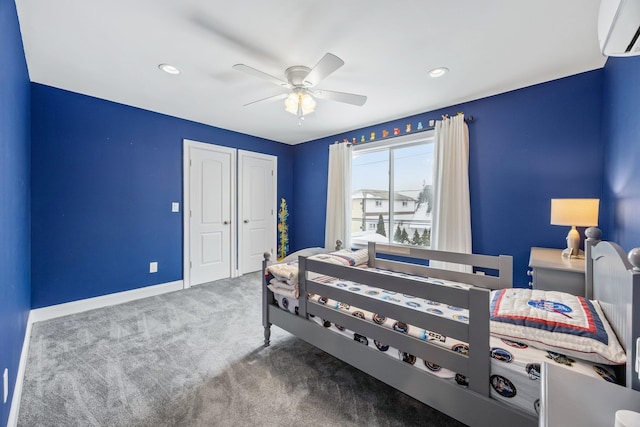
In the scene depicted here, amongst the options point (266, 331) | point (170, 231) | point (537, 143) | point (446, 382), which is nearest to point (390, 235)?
point (537, 143)

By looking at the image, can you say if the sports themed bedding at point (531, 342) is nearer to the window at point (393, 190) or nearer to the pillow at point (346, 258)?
the pillow at point (346, 258)

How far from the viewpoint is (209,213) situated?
4051 mm

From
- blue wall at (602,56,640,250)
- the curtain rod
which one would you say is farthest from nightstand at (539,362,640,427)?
the curtain rod

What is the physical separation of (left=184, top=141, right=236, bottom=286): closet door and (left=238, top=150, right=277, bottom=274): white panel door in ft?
0.62

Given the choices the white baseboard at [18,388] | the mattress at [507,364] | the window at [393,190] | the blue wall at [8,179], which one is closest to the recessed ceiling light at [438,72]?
the window at [393,190]

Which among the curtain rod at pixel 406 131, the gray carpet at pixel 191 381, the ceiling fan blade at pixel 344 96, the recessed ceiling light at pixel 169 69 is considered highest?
the recessed ceiling light at pixel 169 69

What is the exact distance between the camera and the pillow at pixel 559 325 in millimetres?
1035

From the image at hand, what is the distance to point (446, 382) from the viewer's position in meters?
1.28

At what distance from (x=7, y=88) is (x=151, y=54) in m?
0.96

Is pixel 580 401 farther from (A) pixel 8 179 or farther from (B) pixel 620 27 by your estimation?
(A) pixel 8 179

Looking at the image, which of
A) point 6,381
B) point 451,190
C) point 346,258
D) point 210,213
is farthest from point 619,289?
point 210,213

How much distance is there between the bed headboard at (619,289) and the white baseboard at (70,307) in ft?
8.83

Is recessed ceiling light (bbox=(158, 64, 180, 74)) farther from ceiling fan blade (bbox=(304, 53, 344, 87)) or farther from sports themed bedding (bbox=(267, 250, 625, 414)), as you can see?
sports themed bedding (bbox=(267, 250, 625, 414))

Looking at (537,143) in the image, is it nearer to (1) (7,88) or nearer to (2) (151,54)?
(2) (151,54)
